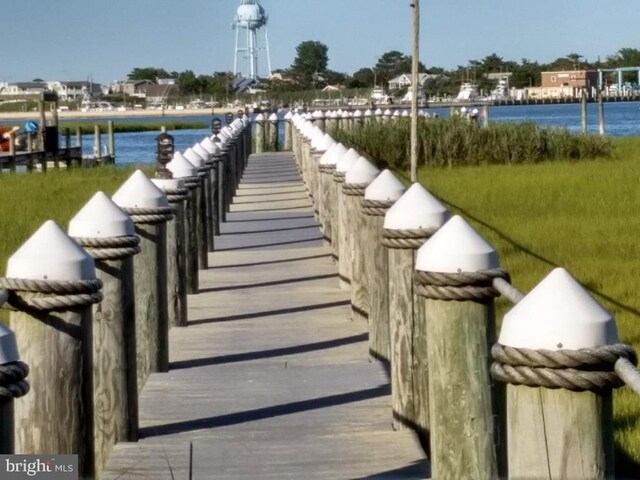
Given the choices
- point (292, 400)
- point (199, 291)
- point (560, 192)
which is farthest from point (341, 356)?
point (560, 192)

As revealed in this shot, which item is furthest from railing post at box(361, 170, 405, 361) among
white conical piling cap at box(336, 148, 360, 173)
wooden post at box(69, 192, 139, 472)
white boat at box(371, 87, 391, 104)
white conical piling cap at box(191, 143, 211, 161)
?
white boat at box(371, 87, 391, 104)

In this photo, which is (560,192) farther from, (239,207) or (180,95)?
(180,95)

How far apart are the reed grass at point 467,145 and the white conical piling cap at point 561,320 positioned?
23742 millimetres

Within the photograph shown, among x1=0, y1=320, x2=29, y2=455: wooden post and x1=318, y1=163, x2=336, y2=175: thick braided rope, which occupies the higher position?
x1=318, y1=163, x2=336, y2=175: thick braided rope

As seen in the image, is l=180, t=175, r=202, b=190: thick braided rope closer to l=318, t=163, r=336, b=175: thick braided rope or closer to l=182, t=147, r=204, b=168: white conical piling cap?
l=182, t=147, r=204, b=168: white conical piling cap

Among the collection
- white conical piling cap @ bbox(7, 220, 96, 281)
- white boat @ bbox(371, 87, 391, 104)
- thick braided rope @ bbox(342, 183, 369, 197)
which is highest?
white boat @ bbox(371, 87, 391, 104)

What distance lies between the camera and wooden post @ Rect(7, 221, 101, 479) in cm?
464

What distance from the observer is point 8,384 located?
3500 mm

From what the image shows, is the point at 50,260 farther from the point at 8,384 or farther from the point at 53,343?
the point at 8,384

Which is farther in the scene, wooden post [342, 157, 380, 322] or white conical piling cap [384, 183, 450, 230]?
wooden post [342, 157, 380, 322]

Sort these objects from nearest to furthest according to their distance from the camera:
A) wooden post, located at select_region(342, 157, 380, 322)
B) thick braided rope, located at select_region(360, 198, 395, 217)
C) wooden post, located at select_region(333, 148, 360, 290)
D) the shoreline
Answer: thick braided rope, located at select_region(360, 198, 395, 217), wooden post, located at select_region(342, 157, 380, 322), wooden post, located at select_region(333, 148, 360, 290), the shoreline

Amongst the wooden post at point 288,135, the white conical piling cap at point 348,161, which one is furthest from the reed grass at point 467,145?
the white conical piling cap at point 348,161

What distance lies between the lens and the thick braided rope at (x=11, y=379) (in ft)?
11.4

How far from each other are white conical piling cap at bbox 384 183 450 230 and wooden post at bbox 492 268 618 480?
256 cm
